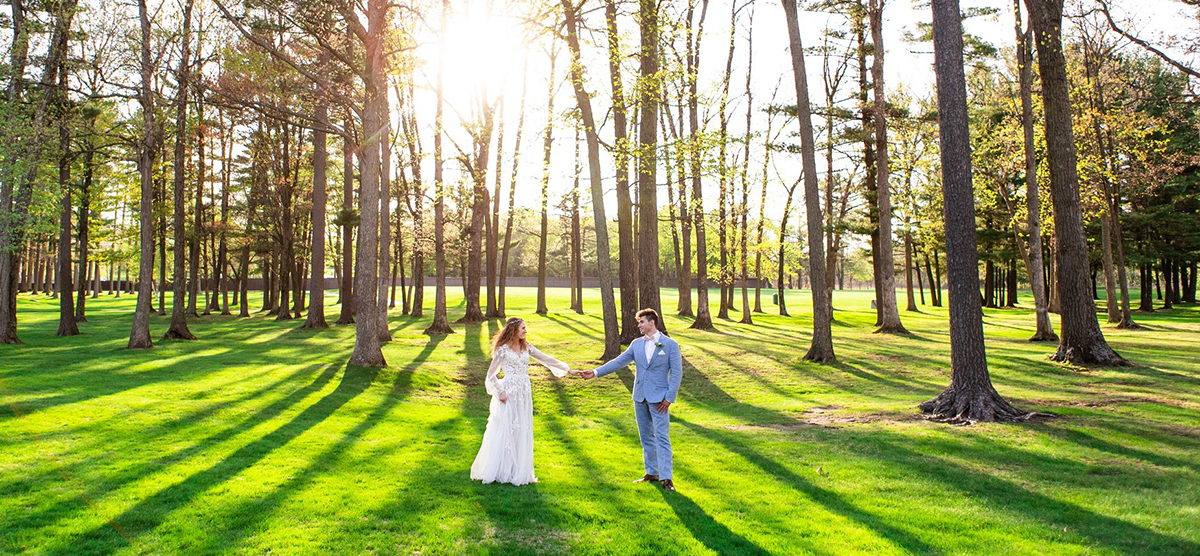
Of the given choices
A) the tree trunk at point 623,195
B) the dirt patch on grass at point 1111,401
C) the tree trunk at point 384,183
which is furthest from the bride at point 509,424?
the tree trunk at point 623,195

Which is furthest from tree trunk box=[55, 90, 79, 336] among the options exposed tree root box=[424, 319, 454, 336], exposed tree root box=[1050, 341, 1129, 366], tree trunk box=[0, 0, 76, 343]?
exposed tree root box=[1050, 341, 1129, 366]

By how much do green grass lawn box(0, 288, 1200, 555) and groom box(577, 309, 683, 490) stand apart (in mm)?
477

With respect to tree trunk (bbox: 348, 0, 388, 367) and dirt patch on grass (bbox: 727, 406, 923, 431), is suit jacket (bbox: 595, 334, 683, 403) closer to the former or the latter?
dirt patch on grass (bbox: 727, 406, 923, 431)

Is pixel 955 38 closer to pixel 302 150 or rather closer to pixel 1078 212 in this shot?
pixel 1078 212

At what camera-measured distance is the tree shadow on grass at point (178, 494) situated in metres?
5.29

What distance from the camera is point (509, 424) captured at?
7371 mm

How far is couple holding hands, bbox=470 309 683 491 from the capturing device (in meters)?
6.98

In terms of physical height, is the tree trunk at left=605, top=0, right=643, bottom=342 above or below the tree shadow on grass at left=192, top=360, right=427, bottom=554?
above

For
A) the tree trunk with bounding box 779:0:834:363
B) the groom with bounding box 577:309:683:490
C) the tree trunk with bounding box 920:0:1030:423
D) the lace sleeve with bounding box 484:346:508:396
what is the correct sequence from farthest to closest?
the tree trunk with bounding box 779:0:834:363 → the tree trunk with bounding box 920:0:1030:423 → the lace sleeve with bounding box 484:346:508:396 → the groom with bounding box 577:309:683:490

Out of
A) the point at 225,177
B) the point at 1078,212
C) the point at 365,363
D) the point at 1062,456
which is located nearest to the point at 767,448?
the point at 1062,456

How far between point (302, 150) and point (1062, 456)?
3213 cm

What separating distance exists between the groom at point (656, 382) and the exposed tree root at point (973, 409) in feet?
17.8

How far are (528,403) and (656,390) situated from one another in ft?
4.93

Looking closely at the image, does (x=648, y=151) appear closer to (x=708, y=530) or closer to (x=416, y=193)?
(x=708, y=530)
